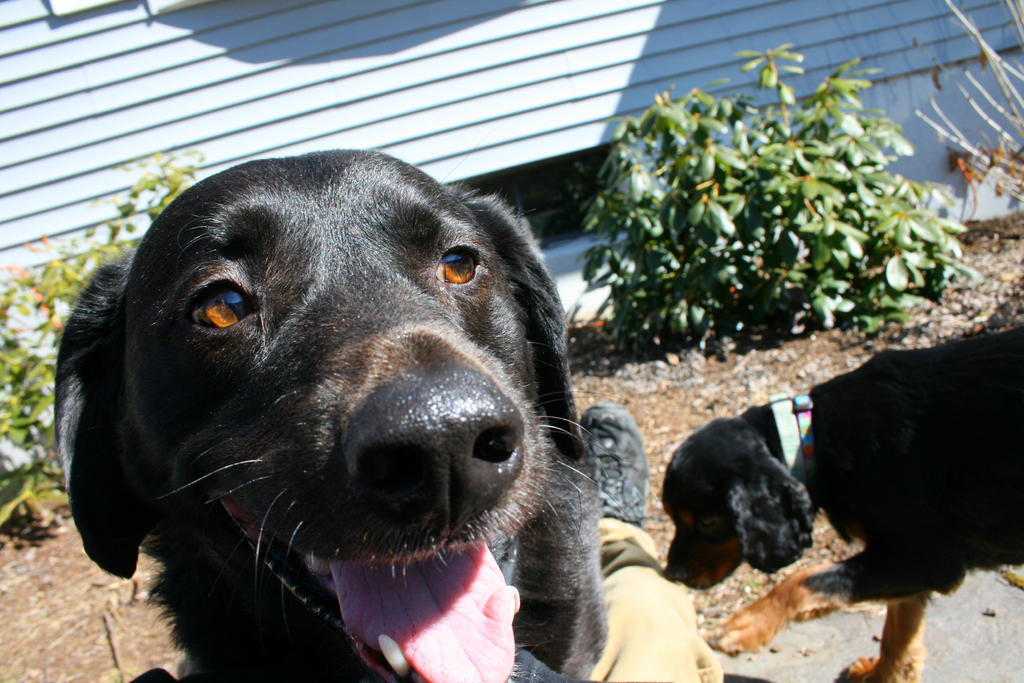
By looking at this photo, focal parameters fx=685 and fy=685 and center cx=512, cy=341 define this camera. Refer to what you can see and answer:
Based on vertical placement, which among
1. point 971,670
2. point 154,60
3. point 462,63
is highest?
point 154,60

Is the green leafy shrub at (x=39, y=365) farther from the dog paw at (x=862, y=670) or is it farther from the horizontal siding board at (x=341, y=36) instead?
the dog paw at (x=862, y=670)

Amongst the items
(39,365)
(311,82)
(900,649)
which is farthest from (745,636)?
(311,82)

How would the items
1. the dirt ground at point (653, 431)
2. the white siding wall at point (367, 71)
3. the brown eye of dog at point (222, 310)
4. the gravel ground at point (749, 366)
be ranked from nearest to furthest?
1. the brown eye of dog at point (222, 310)
2. the dirt ground at point (653, 431)
3. the gravel ground at point (749, 366)
4. the white siding wall at point (367, 71)

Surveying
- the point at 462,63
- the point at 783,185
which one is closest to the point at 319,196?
the point at 783,185

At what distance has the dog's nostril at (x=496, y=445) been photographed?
122 cm

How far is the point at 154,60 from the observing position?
19.9 feet

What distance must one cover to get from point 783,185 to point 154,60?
543 cm

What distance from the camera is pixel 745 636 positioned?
3061 mm

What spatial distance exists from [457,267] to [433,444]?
0.90m

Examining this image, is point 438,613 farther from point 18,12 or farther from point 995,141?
point 995,141

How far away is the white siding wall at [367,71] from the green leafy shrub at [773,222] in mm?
1527

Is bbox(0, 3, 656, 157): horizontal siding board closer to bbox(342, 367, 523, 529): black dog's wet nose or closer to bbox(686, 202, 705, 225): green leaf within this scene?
bbox(686, 202, 705, 225): green leaf

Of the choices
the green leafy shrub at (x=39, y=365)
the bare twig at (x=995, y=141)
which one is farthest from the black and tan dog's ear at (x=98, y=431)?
the bare twig at (x=995, y=141)

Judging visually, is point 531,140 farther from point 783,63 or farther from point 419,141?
point 783,63
